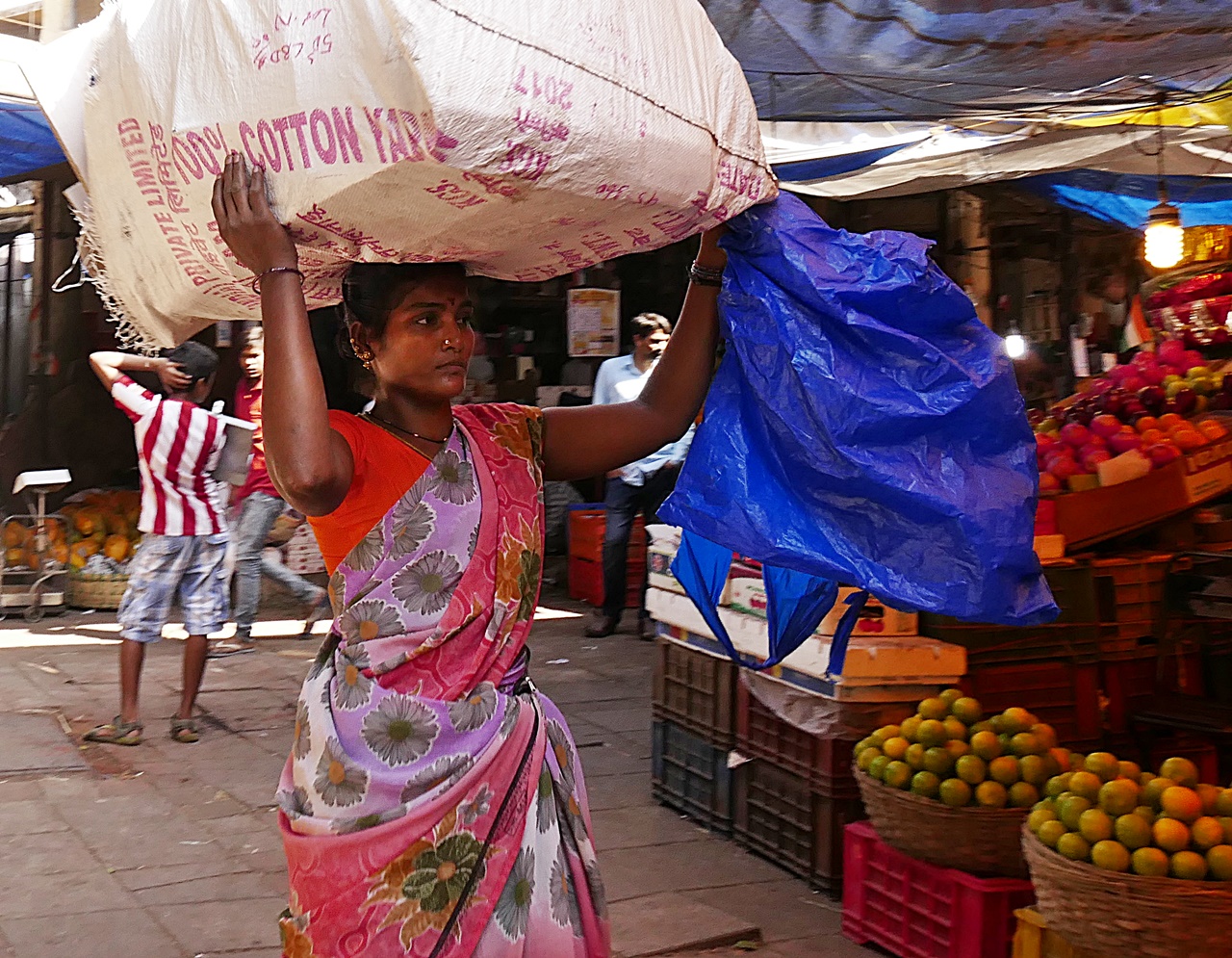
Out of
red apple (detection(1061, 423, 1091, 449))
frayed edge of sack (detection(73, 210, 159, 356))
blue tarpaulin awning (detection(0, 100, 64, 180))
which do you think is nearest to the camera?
frayed edge of sack (detection(73, 210, 159, 356))

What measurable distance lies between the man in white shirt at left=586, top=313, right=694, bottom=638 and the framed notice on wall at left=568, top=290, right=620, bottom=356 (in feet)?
8.58

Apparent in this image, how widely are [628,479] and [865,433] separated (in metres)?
6.07

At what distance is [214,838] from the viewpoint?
191 inches

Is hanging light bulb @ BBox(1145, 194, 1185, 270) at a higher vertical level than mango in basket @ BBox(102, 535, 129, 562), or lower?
higher

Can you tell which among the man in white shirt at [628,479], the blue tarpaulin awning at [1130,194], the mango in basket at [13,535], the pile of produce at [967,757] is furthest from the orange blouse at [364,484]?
the mango in basket at [13,535]

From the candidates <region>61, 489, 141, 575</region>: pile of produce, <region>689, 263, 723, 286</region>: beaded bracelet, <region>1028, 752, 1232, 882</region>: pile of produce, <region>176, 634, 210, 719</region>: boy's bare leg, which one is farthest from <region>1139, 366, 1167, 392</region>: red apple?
<region>61, 489, 141, 575</region>: pile of produce

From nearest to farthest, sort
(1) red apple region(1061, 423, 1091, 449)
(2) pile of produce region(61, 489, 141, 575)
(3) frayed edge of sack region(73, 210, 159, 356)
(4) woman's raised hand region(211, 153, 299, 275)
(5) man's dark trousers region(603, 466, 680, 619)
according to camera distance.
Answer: (4) woman's raised hand region(211, 153, 299, 275) → (3) frayed edge of sack region(73, 210, 159, 356) → (1) red apple region(1061, 423, 1091, 449) → (5) man's dark trousers region(603, 466, 680, 619) → (2) pile of produce region(61, 489, 141, 575)

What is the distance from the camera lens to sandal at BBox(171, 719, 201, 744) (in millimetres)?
6117

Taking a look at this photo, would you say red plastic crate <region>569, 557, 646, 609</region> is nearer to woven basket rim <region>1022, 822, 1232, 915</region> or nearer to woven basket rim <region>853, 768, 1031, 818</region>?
woven basket rim <region>853, 768, 1031, 818</region>

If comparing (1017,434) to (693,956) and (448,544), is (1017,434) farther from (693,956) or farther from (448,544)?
(693,956)

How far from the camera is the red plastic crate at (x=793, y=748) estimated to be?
4.12 m

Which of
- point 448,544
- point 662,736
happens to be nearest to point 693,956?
point 662,736

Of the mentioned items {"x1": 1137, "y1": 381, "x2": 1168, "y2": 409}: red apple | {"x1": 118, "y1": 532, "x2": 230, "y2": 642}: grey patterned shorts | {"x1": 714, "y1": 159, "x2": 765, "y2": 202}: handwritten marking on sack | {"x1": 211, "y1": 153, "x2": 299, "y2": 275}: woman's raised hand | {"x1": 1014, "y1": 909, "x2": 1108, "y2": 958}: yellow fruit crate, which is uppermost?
{"x1": 714, "y1": 159, "x2": 765, "y2": 202}: handwritten marking on sack

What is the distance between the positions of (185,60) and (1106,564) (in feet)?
11.8
